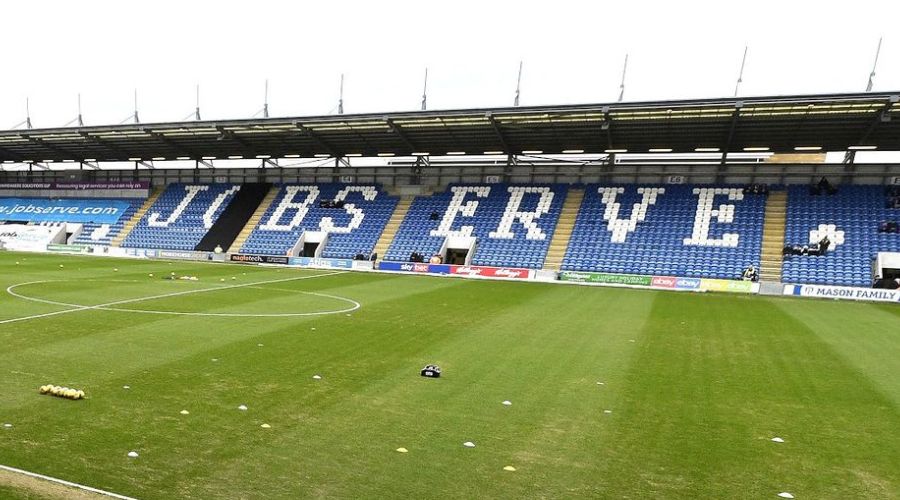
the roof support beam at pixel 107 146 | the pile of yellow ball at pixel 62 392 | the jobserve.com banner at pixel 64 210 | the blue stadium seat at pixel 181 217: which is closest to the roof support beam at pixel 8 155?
the jobserve.com banner at pixel 64 210

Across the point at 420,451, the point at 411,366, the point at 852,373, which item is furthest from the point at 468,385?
the point at 852,373

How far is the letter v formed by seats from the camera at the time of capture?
38344 millimetres

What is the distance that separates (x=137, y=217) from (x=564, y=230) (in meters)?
38.9

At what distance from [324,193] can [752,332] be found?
38.7 meters

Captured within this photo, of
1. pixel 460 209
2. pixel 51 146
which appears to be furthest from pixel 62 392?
pixel 51 146

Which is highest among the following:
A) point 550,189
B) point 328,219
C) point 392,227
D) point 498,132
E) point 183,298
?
point 498,132

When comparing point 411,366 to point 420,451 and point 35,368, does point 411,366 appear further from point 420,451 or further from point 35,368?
point 35,368

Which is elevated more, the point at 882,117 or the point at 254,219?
the point at 882,117

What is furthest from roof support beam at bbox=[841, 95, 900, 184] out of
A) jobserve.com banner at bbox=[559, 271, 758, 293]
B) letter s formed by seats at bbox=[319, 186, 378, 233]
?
letter s formed by seats at bbox=[319, 186, 378, 233]

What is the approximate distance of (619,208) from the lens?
40.5m

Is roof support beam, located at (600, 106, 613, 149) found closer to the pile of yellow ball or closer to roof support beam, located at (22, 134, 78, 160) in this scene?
the pile of yellow ball

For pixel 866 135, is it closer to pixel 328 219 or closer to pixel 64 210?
pixel 328 219

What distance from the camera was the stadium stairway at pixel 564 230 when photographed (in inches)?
1451

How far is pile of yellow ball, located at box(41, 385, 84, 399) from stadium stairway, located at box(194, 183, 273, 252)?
36603 mm
